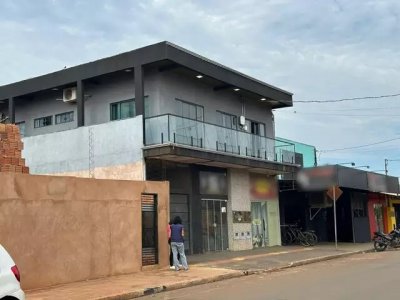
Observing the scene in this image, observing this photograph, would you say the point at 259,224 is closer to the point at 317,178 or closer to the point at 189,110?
the point at 317,178

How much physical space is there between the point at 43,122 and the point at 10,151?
41.9 feet

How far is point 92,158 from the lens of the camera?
72.7ft

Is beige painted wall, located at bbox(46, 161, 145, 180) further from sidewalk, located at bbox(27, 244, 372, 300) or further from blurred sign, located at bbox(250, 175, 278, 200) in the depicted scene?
blurred sign, located at bbox(250, 175, 278, 200)

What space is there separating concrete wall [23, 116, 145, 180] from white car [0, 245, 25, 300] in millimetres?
14232

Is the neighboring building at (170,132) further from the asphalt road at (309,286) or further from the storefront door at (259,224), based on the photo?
the asphalt road at (309,286)

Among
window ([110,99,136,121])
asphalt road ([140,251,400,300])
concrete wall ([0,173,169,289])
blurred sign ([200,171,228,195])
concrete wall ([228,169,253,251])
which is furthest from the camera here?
concrete wall ([228,169,253,251])

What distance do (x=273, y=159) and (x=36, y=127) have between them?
11.8 meters

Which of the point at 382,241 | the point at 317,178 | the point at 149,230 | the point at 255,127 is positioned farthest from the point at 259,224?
the point at 149,230

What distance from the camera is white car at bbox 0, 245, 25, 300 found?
6.37m

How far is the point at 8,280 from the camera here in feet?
21.2

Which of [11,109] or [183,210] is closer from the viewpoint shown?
[183,210]

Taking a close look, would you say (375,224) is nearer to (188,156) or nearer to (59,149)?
(188,156)

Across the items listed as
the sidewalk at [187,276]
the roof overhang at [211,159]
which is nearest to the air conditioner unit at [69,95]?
the roof overhang at [211,159]

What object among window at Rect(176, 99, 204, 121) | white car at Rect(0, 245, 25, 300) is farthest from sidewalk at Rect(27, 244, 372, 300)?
window at Rect(176, 99, 204, 121)
